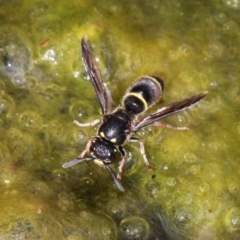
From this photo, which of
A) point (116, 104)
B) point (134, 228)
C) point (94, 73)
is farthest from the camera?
point (116, 104)

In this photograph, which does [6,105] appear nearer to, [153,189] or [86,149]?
[86,149]

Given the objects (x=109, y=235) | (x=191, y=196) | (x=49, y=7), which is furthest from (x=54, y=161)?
(x=49, y=7)

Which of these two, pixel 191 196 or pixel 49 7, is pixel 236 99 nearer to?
pixel 191 196

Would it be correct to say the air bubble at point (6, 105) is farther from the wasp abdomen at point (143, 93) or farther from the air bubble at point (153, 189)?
the air bubble at point (153, 189)

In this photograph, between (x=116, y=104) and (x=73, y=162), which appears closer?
(x=73, y=162)

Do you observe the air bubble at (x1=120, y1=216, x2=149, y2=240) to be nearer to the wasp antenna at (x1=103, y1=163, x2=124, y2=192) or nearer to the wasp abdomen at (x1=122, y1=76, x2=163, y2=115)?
the wasp antenna at (x1=103, y1=163, x2=124, y2=192)

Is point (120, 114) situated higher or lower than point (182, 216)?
higher

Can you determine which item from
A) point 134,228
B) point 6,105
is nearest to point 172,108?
point 134,228

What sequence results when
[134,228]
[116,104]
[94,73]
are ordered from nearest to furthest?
1. [134,228]
2. [94,73]
3. [116,104]
